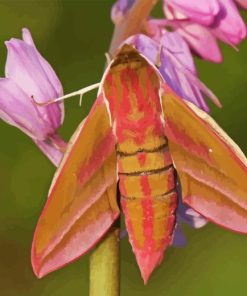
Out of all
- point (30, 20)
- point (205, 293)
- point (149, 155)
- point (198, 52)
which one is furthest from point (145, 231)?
point (30, 20)

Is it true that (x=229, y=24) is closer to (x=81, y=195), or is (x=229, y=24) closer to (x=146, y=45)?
(x=146, y=45)

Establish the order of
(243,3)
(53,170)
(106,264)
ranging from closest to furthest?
(106,264), (243,3), (53,170)

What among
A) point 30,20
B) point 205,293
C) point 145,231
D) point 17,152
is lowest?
point 205,293

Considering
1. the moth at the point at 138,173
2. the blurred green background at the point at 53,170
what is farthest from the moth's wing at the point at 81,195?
the blurred green background at the point at 53,170

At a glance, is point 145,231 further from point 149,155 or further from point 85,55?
point 85,55

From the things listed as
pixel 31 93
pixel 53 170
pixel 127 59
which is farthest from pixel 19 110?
pixel 53 170

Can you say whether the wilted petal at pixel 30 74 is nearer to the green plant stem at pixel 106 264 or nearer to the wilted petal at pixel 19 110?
the wilted petal at pixel 19 110
